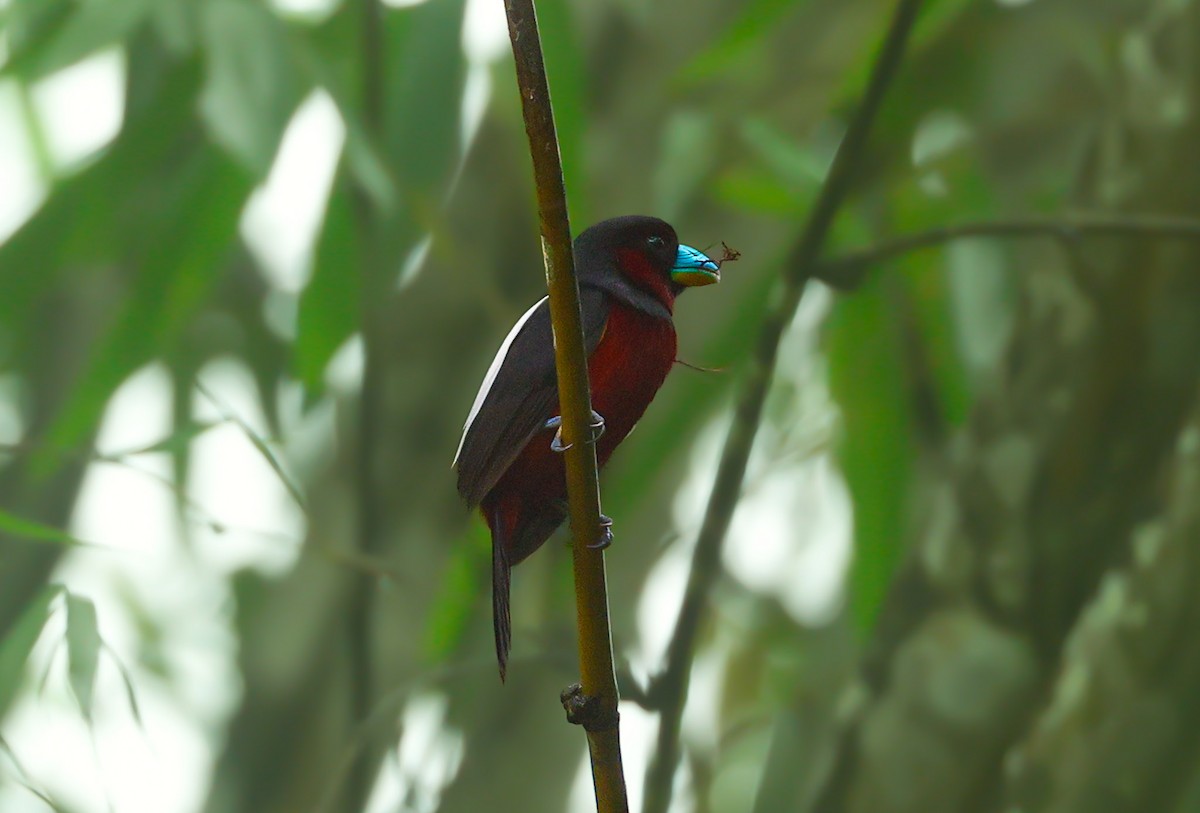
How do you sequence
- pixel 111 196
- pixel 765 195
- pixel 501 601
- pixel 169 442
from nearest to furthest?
1. pixel 501 601
2. pixel 169 442
3. pixel 765 195
4. pixel 111 196

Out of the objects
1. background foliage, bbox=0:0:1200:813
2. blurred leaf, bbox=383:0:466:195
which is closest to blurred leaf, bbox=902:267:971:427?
background foliage, bbox=0:0:1200:813

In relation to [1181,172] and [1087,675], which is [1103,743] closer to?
[1087,675]

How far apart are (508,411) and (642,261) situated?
15cm

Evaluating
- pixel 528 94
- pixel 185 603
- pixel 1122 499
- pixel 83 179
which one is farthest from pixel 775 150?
pixel 185 603

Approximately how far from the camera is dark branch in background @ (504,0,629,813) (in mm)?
682

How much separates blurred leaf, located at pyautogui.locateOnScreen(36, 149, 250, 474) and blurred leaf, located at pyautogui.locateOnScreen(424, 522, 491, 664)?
0.53 m

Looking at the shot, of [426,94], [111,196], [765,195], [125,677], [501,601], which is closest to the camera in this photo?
[501,601]

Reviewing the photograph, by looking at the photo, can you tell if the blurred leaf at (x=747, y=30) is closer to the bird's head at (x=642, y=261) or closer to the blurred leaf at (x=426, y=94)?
the blurred leaf at (x=426, y=94)

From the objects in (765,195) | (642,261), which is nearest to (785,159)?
(765,195)

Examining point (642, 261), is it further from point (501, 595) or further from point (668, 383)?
point (668, 383)

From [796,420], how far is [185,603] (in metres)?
1.74

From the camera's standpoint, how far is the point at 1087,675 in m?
1.58

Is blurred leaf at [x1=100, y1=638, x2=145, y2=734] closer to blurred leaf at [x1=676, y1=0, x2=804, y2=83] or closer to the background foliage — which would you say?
the background foliage

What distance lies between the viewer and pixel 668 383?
2.07 m
